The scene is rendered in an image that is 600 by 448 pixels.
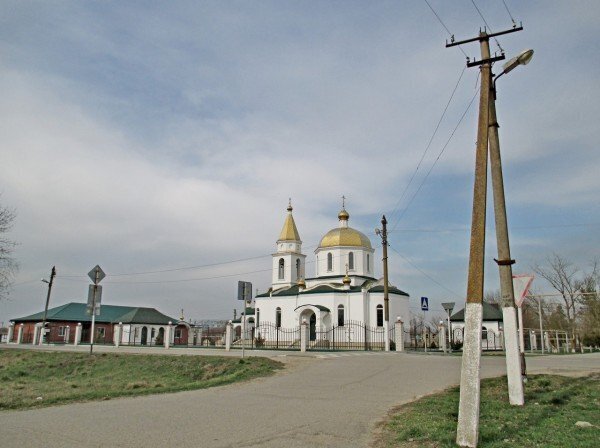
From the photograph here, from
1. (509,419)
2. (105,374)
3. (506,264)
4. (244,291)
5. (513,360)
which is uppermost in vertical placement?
(244,291)

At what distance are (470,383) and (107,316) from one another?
58215mm

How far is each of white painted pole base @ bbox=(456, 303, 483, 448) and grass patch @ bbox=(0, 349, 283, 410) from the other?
752 centimetres

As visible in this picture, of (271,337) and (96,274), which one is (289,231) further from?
(96,274)

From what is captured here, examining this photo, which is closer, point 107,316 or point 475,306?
point 475,306

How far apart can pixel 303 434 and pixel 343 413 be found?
5.91 feet

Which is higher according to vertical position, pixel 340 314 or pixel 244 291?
pixel 340 314

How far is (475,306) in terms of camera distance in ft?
21.2

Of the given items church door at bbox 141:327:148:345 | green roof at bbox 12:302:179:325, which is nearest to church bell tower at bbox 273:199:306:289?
green roof at bbox 12:302:179:325

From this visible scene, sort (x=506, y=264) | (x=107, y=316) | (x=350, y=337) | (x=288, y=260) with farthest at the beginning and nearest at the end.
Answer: (x=107, y=316) → (x=288, y=260) → (x=350, y=337) → (x=506, y=264)

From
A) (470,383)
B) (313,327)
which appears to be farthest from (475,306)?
(313,327)

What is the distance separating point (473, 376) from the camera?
20.2ft

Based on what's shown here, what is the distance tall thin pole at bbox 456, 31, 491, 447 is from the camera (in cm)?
598

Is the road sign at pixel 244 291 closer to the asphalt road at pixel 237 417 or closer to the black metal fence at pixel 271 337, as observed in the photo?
the asphalt road at pixel 237 417

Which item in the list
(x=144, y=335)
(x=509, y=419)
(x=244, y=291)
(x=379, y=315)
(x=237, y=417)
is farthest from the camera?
(x=144, y=335)
